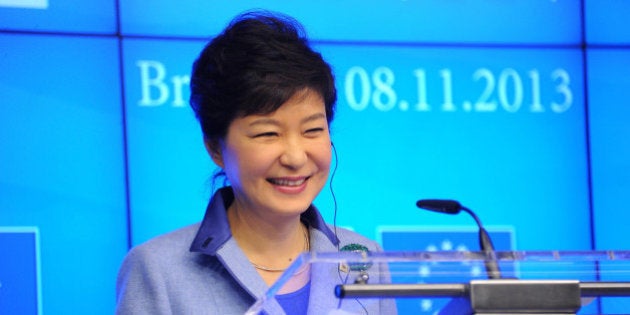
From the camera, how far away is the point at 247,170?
1910mm

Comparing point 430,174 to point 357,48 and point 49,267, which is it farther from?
point 49,267

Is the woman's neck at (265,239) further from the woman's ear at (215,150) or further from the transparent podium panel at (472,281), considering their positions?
the transparent podium panel at (472,281)

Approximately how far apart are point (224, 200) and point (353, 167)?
1.03m

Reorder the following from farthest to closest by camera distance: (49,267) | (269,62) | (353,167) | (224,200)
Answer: (353,167) → (49,267) → (224,200) → (269,62)

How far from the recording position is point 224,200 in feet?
6.97

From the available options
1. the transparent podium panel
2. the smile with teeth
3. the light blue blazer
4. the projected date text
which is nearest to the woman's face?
the smile with teeth

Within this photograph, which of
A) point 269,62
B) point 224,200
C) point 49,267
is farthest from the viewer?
point 49,267

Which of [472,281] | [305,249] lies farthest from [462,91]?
[472,281]

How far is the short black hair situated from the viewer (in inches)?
74.8

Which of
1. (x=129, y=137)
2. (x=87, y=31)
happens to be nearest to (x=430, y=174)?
(x=129, y=137)

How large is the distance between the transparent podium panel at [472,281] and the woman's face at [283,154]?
1.82 feet

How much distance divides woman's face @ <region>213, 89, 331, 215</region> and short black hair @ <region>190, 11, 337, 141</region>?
0.08 ft

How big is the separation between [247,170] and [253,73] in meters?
0.20

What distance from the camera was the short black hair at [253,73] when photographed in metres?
1.90
